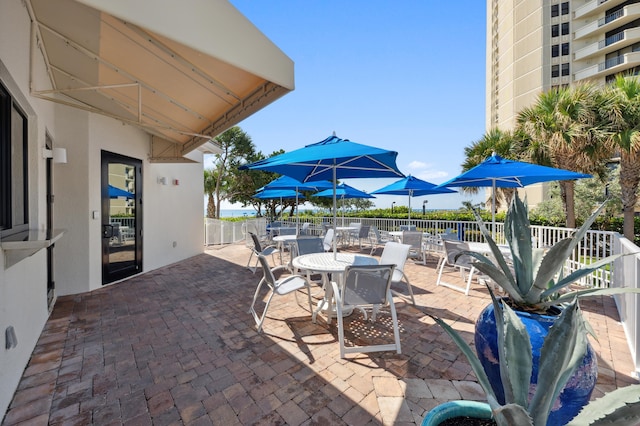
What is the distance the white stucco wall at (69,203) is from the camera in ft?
8.13

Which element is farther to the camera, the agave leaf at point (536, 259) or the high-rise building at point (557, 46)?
the high-rise building at point (557, 46)

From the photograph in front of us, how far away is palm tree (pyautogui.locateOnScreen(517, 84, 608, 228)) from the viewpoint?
8.30 meters

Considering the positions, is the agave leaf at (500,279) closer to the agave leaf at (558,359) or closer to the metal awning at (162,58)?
the agave leaf at (558,359)

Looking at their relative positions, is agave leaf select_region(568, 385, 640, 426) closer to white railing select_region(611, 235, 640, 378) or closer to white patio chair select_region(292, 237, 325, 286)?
white railing select_region(611, 235, 640, 378)

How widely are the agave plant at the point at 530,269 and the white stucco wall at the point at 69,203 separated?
3.48 metres

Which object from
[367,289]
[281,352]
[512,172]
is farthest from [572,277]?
[512,172]

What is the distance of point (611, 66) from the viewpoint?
26.9 m

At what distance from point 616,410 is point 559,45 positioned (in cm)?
4170

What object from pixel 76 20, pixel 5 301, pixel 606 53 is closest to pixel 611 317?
pixel 5 301

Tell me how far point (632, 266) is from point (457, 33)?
1184 cm

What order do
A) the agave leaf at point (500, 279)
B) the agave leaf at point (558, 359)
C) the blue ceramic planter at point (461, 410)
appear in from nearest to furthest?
the agave leaf at point (558, 359)
the blue ceramic planter at point (461, 410)
the agave leaf at point (500, 279)

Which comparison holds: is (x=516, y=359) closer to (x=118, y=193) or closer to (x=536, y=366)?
(x=536, y=366)

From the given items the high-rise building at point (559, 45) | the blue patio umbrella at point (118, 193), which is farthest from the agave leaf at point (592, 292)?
the high-rise building at point (559, 45)

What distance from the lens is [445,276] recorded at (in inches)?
239
